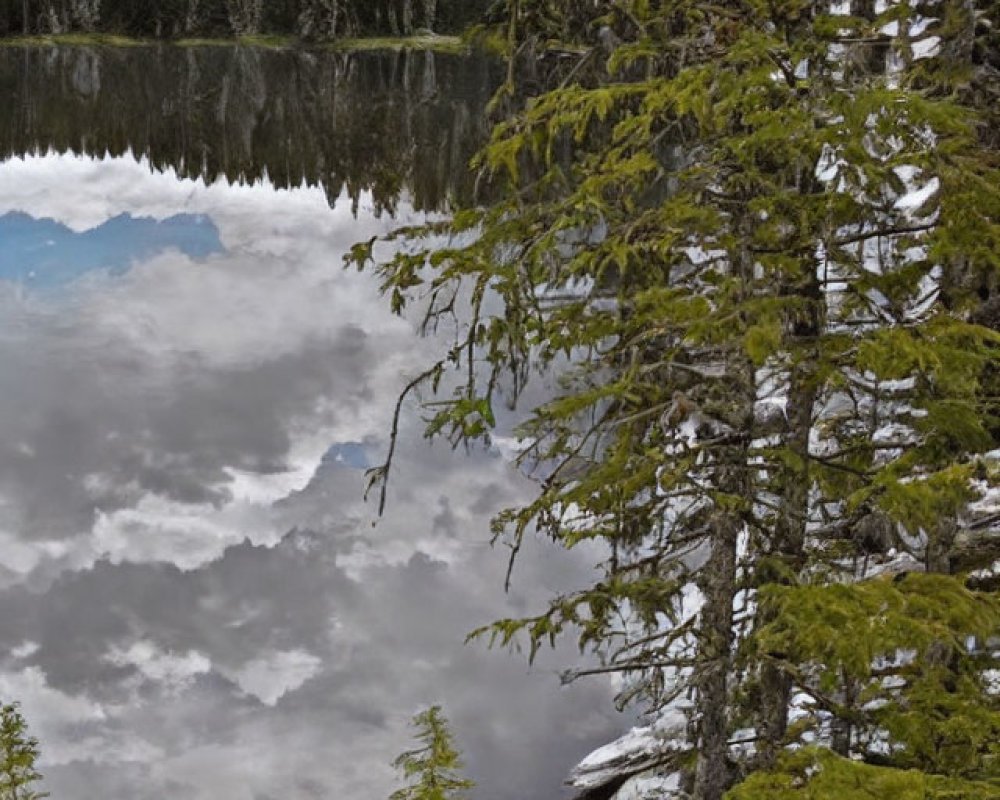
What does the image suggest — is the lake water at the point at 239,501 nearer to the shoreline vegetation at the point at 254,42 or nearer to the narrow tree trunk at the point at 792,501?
the narrow tree trunk at the point at 792,501

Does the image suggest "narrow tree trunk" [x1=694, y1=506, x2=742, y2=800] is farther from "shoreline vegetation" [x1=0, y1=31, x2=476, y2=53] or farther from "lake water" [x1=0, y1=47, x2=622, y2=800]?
"shoreline vegetation" [x1=0, y1=31, x2=476, y2=53]

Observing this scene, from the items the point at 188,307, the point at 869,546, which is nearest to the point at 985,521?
the point at 869,546

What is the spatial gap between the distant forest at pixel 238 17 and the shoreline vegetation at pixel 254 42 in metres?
0.52

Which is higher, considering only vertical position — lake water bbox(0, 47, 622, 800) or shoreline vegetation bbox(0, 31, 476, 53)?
shoreline vegetation bbox(0, 31, 476, 53)

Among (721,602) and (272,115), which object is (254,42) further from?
(721,602)

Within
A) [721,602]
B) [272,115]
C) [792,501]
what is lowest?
[721,602]

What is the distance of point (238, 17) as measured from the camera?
65188 mm

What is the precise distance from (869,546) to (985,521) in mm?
799

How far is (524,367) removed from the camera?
5.21m

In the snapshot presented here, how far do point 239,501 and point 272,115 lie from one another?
25.1 metres

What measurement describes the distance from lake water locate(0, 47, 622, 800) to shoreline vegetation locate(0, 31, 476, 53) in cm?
2330

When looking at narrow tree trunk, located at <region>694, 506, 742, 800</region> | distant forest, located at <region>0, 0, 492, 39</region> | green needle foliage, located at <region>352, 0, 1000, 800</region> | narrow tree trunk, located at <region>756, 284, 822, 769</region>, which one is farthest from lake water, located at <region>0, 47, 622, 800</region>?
distant forest, located at <region>0, 0, 492, 39</region>

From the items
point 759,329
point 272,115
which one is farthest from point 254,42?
point 759,329

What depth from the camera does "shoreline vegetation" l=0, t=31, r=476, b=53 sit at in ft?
201
